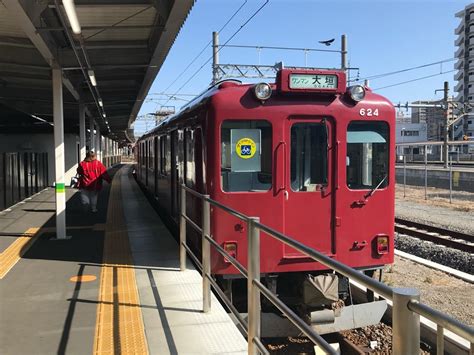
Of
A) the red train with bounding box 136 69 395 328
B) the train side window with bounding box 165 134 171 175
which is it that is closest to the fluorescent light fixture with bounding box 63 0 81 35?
the red train with bounding box 136 69 395 328

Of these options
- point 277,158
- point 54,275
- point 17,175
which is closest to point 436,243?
point 277,158

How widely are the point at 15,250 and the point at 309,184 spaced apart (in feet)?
15.8

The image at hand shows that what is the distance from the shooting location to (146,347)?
12.9 feet

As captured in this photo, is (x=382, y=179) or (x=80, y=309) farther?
(x=382, y=179)

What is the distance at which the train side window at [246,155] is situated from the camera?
562cm

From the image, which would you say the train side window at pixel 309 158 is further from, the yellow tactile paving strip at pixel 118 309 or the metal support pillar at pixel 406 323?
the metal support pillar at pixel 406 323

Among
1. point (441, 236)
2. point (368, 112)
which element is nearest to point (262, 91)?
point (368, 112)

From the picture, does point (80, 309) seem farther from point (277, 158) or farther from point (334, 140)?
point (334, 140)

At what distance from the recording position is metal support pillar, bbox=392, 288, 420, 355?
66.5 inches

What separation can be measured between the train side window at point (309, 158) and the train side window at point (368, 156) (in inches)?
12.3

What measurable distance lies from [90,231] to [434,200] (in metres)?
15.7

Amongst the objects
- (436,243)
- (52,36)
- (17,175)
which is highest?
(52,36)

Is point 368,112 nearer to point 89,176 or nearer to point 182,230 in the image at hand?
point 182,230

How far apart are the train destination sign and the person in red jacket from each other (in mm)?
7356
